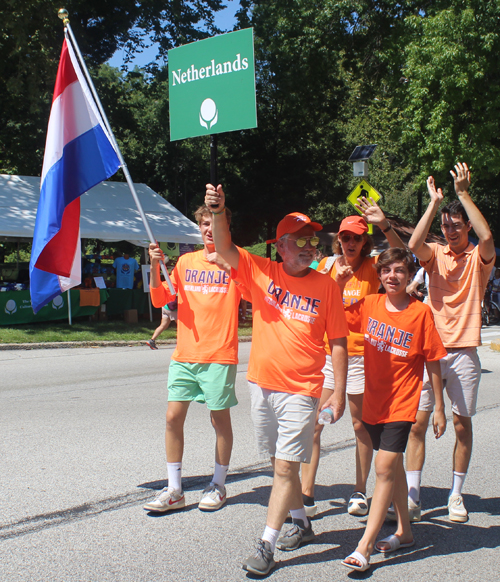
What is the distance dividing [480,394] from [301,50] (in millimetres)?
18306

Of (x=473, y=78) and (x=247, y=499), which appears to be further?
(x=473, y=78)

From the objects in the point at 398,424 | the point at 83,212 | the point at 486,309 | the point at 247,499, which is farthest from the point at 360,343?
the point at 486,309

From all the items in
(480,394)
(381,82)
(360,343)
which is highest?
(381,82)

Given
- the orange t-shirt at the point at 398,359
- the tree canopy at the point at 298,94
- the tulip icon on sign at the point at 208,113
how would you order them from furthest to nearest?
the tree canopy at the point at 298,94
the tulip icon on sign at the point at 208,113
the orange t-shirt at the point at 398,359

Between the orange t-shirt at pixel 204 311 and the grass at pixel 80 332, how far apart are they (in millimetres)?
9660

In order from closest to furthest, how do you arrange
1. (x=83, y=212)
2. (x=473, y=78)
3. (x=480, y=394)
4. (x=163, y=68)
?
(x=480, y=394) < (x=83, y=212) < (x=473, y=78) < (x=163, y=68)

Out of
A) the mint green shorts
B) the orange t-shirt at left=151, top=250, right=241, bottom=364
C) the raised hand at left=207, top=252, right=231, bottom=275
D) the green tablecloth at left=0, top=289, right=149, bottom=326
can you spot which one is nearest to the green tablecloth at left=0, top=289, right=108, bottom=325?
the green tablecloth at left=0, top=289, right=149, bottom=326

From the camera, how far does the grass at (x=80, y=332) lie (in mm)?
13523

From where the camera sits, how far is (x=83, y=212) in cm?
1748

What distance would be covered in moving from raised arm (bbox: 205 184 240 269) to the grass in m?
10.6

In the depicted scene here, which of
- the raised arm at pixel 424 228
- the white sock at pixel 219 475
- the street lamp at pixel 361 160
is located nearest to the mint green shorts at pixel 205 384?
the white sock at pixel 219 475

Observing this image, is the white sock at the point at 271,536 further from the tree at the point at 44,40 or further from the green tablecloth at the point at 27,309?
the tree at the point at 44,40

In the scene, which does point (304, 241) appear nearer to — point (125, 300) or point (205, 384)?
point (205, 384)

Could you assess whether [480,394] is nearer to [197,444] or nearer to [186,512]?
[197,444]
